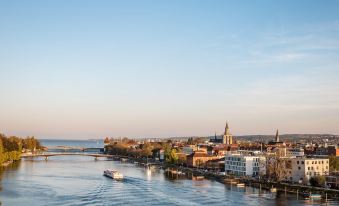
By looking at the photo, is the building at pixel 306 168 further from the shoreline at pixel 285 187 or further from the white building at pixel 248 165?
the white building at pixel 248 165

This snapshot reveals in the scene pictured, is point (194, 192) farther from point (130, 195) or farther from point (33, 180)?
point (33, 180)

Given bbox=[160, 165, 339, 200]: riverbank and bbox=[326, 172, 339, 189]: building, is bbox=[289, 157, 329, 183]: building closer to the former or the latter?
bbox=[326, 172, 339, 189]: building

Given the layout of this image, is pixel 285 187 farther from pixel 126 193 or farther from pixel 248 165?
pixel 126 193

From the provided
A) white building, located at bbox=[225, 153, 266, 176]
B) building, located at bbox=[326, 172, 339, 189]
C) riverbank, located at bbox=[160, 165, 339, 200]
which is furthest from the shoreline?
white building, located at bbox=[225, 153, 266, 176]

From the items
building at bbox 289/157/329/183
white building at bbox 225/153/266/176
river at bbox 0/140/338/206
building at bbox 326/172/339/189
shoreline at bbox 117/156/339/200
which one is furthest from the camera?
white building at bbox 225/153/266/176

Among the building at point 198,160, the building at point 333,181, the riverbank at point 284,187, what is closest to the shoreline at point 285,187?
the riverbank at point 284,187

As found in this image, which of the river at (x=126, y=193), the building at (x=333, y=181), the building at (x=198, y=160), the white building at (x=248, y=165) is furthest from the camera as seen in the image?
the building at (x=198, y=160)

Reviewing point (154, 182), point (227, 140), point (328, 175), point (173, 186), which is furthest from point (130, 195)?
point (227, 140)

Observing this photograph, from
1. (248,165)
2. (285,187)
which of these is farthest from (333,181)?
(248,165)

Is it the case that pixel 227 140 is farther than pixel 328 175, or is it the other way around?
pixel 227 140
